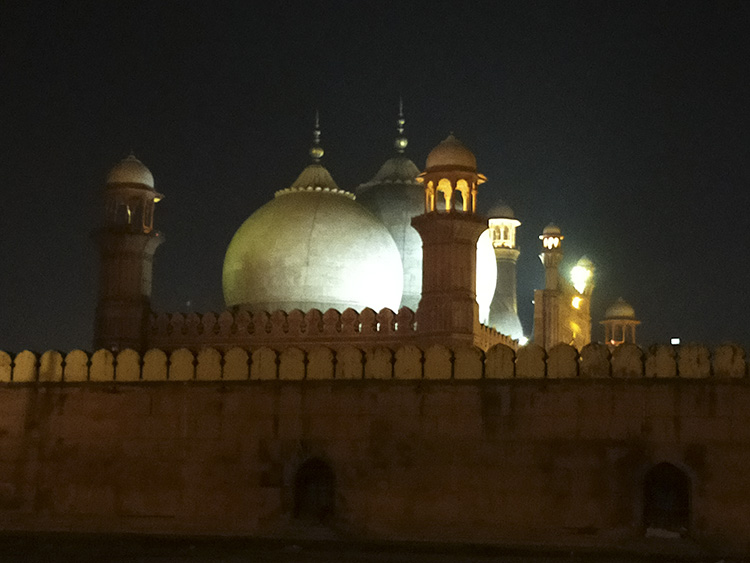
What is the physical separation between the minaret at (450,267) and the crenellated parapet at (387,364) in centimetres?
279

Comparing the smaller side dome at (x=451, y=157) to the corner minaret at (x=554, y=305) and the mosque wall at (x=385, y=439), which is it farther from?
the corner minaret at (x=554, y=305)

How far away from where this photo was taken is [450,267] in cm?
1681

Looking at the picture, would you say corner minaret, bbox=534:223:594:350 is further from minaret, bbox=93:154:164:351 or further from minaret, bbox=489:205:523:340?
minaret, bbox=93:154:164:351

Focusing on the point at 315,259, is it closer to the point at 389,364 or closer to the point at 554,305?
the point at 389,364

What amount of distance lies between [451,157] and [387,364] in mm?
5425

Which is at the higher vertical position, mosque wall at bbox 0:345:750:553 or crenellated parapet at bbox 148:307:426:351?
crenellated parapet at bbox 148:307:426:351

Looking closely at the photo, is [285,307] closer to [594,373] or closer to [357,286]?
[357,286]

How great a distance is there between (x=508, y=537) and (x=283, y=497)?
270 centimetres

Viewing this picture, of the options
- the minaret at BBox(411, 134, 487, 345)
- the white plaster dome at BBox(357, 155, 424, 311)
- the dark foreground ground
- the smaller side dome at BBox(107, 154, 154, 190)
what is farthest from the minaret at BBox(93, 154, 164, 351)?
the dark foreground ground

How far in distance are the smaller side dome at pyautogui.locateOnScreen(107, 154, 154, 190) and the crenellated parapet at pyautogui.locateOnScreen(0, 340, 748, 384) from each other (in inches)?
211

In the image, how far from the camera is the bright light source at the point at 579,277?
31.2 m

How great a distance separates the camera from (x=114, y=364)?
1391cm

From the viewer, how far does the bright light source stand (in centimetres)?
3123

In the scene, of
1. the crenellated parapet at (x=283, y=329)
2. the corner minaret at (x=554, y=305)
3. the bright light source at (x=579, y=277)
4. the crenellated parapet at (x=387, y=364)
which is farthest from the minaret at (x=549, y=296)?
the crenellated parapet at (x=387, y=364)
